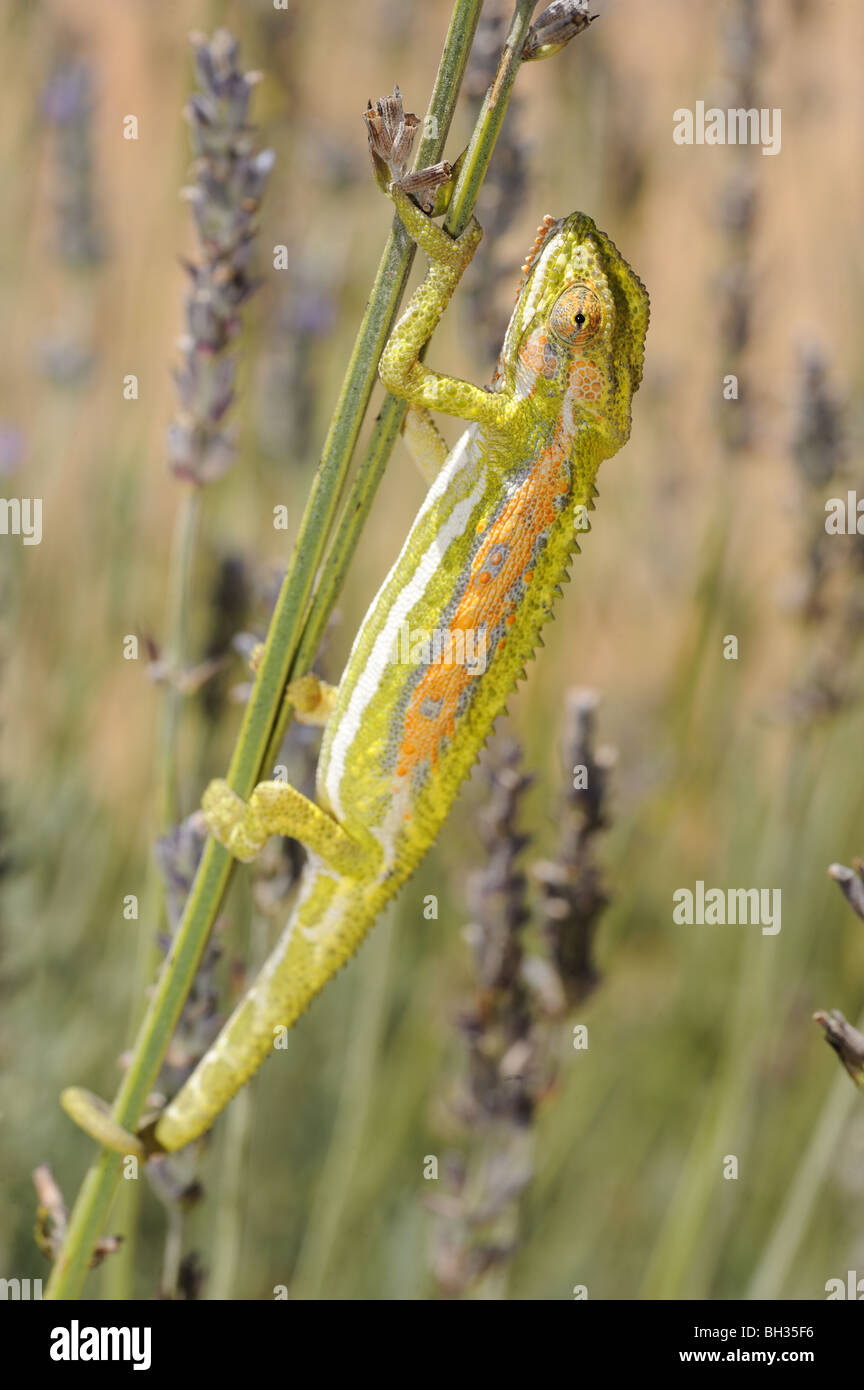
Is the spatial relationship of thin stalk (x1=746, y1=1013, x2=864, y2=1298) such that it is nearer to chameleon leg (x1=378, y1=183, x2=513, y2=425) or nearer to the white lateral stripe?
the white lateral stripe

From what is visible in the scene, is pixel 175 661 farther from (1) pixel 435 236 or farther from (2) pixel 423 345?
(1) pixel 435 236

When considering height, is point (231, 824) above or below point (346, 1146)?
above

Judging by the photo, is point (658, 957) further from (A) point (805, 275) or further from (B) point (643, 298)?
(A) point (805, 275)

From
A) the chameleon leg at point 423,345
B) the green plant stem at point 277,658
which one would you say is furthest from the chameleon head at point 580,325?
the green plant stem at point 277,658

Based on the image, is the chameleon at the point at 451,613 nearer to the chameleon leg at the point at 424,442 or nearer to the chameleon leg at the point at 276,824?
the chameleon leg at the point at 276,824

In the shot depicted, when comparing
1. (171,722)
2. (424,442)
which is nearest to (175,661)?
(171,722)

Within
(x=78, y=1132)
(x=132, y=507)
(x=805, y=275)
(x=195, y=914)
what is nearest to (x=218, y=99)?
(x=195, y=914)
